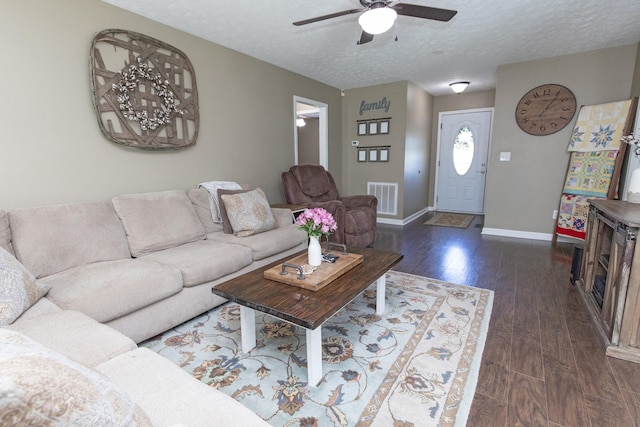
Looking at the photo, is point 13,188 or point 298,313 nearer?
point 298,313

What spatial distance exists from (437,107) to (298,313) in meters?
6.05

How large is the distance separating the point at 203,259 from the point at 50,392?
1.87m

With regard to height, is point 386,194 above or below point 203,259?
above

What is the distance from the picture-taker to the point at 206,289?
2.26 m

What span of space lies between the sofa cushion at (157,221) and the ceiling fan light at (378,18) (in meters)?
2.06

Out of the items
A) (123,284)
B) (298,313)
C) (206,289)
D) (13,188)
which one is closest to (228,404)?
(298,313)

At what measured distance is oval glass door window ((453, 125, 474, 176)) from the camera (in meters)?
6.08

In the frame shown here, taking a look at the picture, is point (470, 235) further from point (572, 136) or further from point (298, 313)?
point (298, 313)

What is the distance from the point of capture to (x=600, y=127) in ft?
11.8

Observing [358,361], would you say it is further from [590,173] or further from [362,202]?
[590,173]

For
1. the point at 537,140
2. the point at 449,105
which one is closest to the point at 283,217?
the point at 537,140

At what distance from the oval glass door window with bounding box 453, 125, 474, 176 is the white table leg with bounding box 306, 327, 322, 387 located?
5698 mm

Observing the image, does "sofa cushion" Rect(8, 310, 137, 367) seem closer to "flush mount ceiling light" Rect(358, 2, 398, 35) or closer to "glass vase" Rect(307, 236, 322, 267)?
"glass vase" Rect(307, 236, 322, 267)

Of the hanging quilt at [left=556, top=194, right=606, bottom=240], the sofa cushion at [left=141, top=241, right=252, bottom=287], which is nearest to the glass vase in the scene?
the sofa cushion at [left=141, top=241, right=252, bottom=287]
